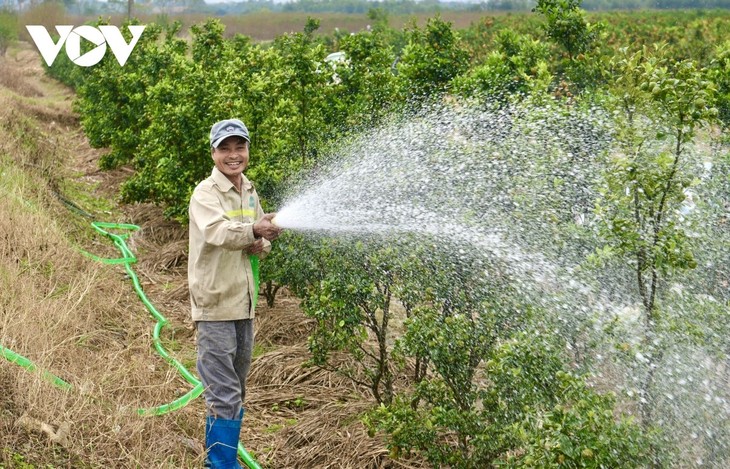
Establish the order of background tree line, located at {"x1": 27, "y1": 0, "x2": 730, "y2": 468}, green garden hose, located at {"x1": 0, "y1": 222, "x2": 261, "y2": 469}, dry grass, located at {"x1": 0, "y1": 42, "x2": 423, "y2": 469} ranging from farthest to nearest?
green garden hose, located at {"x1": 0, "y1": 222, "x2": 261, "y2": 469} < dry grass, located at {"x1": 0, "y1": 42, "x2": 423, "y2": 469} < background tree line, located at {"x1": 27, "y1": 0, "x2": 730, "y2": 468}

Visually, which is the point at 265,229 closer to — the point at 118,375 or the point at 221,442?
the point at 221,442

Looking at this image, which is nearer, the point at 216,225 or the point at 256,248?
the point at 216,225

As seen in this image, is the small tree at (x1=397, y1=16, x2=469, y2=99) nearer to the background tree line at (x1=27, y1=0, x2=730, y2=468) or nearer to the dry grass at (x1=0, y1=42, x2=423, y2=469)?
the background tree line at (x1=27, y1=0, x2=730, y2=468)

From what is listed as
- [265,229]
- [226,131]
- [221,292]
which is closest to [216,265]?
[221,292]

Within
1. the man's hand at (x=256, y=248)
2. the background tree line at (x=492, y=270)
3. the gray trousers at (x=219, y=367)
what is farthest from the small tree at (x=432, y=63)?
the gray trousers at (x=219, y=367)

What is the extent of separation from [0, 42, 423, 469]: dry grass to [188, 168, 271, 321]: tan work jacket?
0.64 metres

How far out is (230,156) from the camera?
3.78m

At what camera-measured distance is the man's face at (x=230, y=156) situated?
378cm

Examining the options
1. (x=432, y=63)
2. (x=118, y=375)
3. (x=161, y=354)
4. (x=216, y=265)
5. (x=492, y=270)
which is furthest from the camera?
(x=432, y=63)

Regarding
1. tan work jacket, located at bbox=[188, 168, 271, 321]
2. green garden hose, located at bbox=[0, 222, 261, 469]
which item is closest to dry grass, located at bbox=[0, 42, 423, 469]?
green garden hose, located at bbox=[0, 222, 261, 469]

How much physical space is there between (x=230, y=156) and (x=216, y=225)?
→ 1.20 ft

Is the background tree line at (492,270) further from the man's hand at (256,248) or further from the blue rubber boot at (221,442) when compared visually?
the blue rubber boot at (221,442)

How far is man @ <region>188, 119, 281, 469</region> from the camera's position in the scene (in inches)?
146

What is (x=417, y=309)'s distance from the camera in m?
3.71
